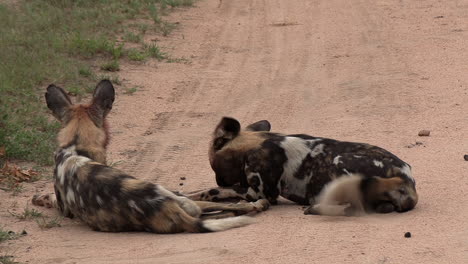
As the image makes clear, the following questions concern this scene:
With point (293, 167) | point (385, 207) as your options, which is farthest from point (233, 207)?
point (385, 207)

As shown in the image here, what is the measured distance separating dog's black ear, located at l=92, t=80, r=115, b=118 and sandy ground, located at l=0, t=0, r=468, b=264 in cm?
74

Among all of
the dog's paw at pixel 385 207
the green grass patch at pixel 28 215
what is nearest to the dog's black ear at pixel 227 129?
the dog's paw at pixel 385 207

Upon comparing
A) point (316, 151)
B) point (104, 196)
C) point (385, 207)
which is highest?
point (316, 151)

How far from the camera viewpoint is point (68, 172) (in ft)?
16.1

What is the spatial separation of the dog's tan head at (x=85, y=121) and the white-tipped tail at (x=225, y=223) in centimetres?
82

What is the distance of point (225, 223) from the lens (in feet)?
15.3

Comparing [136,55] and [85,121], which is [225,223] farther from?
[136,55]

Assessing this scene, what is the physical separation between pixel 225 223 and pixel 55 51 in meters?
4.87

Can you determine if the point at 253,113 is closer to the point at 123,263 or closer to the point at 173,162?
the point at 173,162

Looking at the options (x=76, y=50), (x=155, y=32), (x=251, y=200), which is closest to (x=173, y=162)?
(x=251, y=200)

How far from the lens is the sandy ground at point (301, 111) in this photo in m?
4.27

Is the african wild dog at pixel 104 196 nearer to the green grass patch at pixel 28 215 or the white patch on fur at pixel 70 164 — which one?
the white patch on fur at pixel 70 164

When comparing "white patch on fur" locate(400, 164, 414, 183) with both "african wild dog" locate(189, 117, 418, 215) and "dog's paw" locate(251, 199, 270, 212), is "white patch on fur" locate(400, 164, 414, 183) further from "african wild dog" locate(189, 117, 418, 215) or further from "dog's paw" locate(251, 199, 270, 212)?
"dog's paw" locate(251, 199, 270, 212)

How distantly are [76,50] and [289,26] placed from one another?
3373mm
